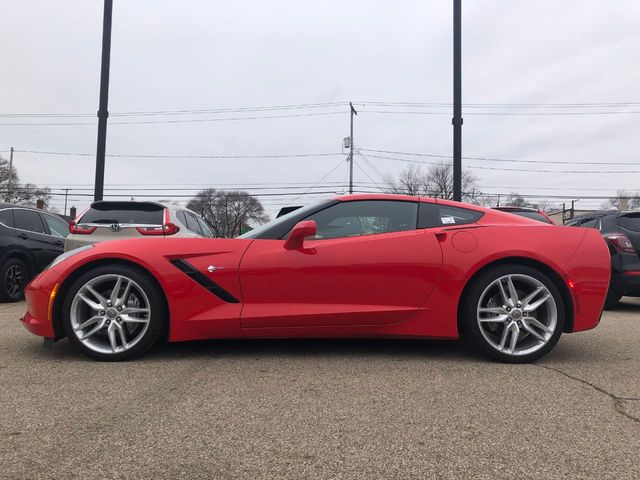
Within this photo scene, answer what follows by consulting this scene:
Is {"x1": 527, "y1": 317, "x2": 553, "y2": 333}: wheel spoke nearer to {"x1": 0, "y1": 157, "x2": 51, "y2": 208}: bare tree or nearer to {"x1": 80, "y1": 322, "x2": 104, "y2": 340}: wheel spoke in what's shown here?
{"x1": 80, "y1": 322, "x2": 104, "y2": 340}: wheel spoke

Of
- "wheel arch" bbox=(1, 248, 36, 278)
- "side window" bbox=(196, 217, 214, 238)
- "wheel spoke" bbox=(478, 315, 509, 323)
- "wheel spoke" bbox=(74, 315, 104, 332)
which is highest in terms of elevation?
"side window" bbox=(196, 217, 214, 238)

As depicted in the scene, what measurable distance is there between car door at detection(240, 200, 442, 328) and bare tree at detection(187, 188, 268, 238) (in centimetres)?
5353

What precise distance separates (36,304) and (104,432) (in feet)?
5.42

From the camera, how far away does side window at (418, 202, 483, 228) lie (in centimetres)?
375

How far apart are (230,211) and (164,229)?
56467mm

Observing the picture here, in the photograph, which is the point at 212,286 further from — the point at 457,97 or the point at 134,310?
the point at 457,97

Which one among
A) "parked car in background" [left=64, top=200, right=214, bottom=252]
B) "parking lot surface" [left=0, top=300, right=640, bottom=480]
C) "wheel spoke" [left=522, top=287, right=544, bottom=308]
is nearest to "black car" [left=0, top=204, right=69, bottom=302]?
"parked car in background" [left=64, top=200, right=214, bottom=252]

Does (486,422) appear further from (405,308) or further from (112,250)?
(112,250)

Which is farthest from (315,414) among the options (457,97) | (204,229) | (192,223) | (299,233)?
(457,97)

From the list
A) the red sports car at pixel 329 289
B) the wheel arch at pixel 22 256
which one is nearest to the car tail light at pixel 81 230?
the wheel arch at pixel 22 256

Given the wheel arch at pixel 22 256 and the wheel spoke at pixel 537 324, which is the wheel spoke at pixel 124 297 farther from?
the wheel arch at pixel 22 256

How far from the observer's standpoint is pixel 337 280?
11.5ft

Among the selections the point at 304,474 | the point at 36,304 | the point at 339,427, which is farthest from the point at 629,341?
the point at 36,304

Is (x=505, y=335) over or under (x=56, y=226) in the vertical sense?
under
